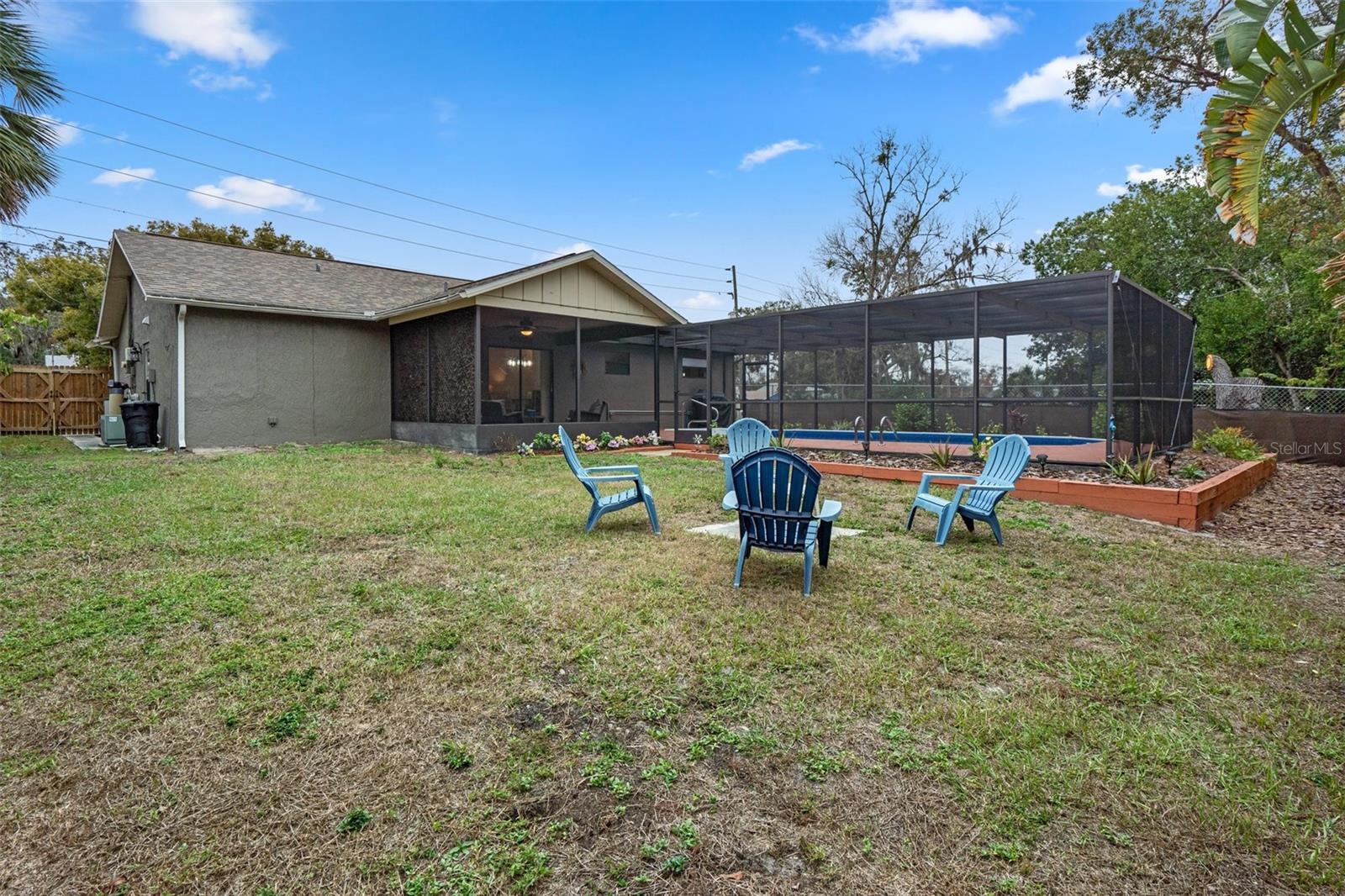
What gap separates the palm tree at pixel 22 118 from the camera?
832 centimetres

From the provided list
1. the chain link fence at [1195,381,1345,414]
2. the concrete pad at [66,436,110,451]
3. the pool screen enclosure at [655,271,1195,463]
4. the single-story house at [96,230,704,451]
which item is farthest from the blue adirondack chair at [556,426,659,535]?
the chain link fence at [1195,381,1345,414]

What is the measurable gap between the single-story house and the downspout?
26 millimetres

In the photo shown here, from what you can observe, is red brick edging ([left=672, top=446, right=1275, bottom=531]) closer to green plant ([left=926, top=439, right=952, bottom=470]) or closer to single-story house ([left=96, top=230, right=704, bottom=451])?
green plant ([left=926, top=439, right=952, bottom=470])

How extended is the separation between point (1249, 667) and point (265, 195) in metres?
31.4

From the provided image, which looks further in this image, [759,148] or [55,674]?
[759,148]

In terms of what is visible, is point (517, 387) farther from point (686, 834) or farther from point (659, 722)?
point (686, 834)

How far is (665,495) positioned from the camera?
726cm

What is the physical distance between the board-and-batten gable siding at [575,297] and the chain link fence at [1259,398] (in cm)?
1132

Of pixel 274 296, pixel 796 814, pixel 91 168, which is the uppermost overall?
pixel 91 168

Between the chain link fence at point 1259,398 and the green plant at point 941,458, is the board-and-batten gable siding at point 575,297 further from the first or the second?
the chain link fence at point 1259,398

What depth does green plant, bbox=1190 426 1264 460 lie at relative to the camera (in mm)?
9531

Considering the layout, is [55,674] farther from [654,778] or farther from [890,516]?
[890,516]

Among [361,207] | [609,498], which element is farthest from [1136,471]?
[361,207]

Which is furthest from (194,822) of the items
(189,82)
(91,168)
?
(91,168)
